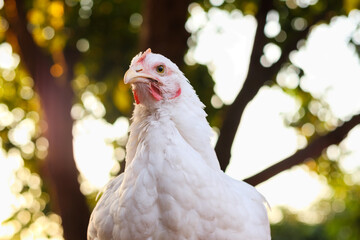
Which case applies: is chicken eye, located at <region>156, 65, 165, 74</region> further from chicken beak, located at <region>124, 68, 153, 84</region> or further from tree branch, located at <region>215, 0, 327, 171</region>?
tree branch, located at <region>215, 0, 327, 171</region>

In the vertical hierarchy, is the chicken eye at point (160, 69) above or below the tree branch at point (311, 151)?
above

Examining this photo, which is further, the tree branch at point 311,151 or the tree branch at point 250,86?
the tree branch at point 250,86

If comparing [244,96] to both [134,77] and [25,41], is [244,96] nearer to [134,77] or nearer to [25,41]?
[134,77]

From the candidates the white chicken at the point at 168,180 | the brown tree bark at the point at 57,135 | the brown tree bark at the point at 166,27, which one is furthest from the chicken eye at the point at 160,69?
the brown tree bark at the point at 57,135

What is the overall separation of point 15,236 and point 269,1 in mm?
9434

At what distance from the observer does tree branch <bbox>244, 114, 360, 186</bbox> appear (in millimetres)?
4109

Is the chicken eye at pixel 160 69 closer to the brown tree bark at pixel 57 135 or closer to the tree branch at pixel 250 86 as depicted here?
the tree branch at pixel 250 86

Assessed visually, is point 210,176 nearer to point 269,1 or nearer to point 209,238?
point 209,238

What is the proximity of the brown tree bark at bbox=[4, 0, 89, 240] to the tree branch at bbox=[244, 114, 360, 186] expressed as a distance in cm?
209

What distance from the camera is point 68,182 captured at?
534cm

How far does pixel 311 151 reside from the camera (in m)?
4.24

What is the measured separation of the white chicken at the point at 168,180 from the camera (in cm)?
238

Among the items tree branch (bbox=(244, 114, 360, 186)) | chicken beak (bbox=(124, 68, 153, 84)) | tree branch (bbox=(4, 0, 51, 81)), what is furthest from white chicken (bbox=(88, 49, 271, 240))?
tree branch (bbox=(4, 0, 51, 81))

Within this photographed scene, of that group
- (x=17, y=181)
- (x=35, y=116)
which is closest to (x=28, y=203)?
(x=17, y=181)
